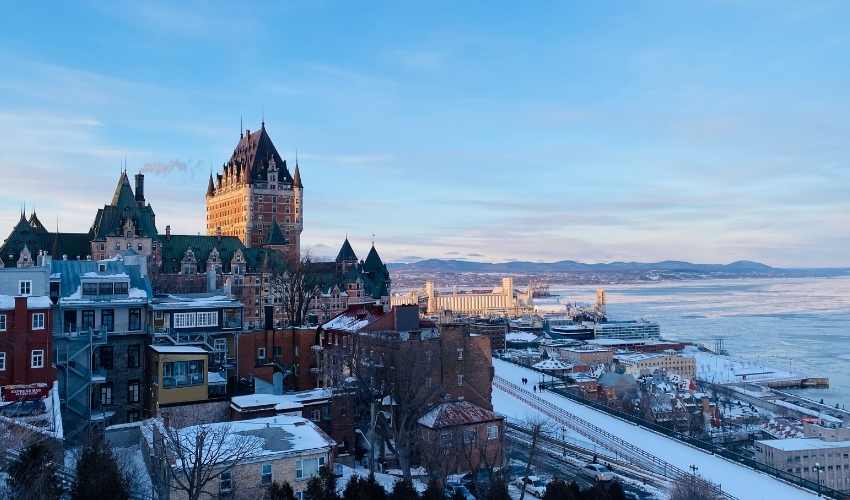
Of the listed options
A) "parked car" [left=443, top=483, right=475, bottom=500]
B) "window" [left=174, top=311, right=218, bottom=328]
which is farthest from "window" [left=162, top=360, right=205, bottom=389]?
"parked car" [left=443, top=483, right=475, bottom=500]

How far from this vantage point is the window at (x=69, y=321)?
32125 millimetres

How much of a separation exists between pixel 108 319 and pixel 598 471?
23.9 metres

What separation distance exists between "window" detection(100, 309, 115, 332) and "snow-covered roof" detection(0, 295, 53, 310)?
12.0ft

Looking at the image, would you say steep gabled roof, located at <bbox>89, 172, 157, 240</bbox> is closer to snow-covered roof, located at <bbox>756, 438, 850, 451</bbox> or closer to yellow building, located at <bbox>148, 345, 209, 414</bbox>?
yellow building, located at <bbox>148, 345, 209, 414</bbox>

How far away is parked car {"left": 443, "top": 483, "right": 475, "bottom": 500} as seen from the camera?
27297 millimetres

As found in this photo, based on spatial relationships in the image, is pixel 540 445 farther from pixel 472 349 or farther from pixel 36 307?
pixel 36 307

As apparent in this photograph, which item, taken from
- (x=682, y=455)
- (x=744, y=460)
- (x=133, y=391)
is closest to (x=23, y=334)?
(x=133, y=391)

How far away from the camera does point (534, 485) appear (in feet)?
101

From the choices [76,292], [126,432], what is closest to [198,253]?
[76,292]

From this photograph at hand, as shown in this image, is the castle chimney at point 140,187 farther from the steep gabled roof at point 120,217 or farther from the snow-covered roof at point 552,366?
the snow-covered roof at point 552,366

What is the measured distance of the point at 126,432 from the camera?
28.5m

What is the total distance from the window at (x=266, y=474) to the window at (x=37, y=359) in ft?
37.5

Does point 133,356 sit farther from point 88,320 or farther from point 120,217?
point 120,217

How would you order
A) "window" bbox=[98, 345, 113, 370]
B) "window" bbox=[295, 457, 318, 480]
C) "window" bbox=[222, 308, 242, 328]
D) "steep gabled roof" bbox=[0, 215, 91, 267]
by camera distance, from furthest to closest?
"steep gabled roof" bbox=[0, 215, 91, 267]
"window" bbox=[222, 308, 242, 328]
"window" bbox=[98, 345, 113, 370]
"window" bbox=[295, 457, 318, 480]
